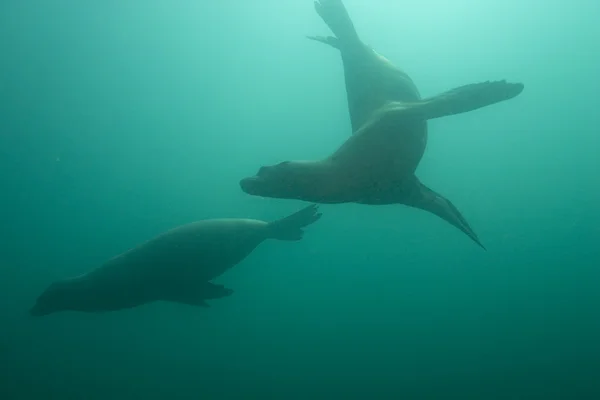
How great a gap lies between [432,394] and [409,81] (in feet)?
53.9

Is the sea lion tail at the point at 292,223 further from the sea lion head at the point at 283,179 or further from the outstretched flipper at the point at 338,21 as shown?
the sea lion head at the point at 283,179

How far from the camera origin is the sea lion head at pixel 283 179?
3.60m

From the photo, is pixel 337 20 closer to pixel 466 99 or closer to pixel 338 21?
pixel 338 21

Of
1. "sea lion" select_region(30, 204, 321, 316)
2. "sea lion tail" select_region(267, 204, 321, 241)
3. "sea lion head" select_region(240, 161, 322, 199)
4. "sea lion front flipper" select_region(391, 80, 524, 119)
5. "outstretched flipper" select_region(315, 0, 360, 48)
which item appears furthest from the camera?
"sea lion tail" select_region(267, 204, 321, 241)

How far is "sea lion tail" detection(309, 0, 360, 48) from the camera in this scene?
5.48m

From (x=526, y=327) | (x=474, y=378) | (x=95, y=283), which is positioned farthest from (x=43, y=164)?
(x=526, y=327)

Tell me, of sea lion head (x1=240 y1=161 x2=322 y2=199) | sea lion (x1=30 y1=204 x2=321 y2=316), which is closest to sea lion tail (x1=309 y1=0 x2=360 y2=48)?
sea lion head (x1=240 y1=161 x2=322 y2=199)

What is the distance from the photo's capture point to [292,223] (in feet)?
26.2

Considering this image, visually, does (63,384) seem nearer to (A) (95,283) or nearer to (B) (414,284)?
(A) (95,283)

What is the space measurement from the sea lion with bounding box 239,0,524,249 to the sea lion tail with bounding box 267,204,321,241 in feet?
10.4

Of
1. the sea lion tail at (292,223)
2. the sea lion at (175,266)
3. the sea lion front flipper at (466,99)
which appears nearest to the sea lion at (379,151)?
the sea lion front flipper at (466,99)

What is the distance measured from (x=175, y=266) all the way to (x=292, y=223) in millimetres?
2204

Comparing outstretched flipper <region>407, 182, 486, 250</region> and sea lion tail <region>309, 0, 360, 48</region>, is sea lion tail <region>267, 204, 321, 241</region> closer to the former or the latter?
outstretched flipper <region>407, 182, 486, 250</region>

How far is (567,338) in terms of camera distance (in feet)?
76.7
